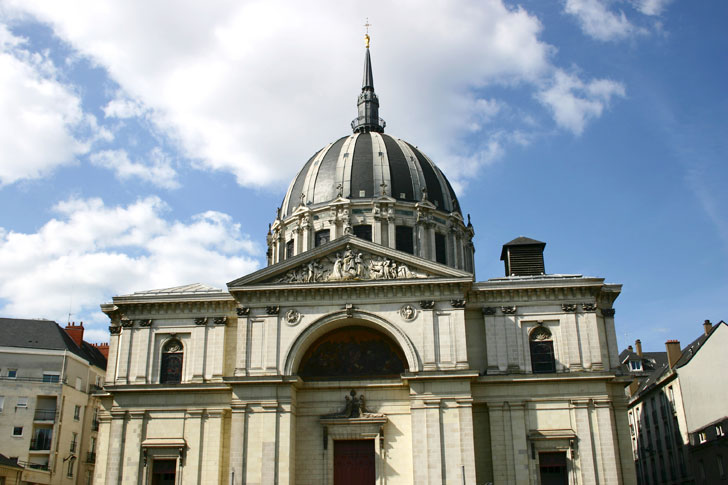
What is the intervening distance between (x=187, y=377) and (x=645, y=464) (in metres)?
Answer: 38.8

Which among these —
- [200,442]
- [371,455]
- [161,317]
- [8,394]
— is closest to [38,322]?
[8,394]

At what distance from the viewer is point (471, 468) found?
112 feet

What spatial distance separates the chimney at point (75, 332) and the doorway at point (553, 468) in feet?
124

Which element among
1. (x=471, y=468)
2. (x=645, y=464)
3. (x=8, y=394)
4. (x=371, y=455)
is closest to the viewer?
(x=471, y=468)

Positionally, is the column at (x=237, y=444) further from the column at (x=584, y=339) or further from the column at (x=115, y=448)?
the column at (x=584, y=339)

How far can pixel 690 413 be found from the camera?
4722 cm

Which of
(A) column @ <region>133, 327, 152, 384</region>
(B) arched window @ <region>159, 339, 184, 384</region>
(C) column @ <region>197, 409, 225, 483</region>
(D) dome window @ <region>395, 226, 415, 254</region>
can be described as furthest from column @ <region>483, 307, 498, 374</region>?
(A) column @ <region>133, 327, 152, 384</region>

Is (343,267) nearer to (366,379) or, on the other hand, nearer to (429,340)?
(429,340)

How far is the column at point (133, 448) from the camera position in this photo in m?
36.8

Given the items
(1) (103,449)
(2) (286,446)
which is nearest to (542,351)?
(2) (286,446)

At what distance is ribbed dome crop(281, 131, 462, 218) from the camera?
5375 cm

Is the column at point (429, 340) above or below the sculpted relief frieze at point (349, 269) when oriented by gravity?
below

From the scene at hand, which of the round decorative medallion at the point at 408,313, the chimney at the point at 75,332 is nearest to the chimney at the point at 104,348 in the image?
the chimney at the point at 75,332

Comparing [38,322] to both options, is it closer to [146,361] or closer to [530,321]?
[146,361]
